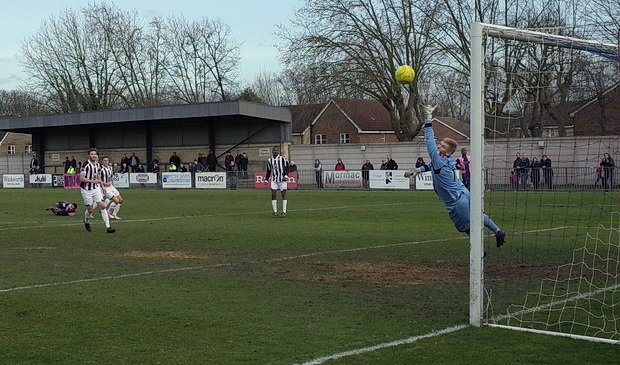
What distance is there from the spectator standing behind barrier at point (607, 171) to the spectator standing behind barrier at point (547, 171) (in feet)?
24.4

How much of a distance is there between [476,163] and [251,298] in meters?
3.44

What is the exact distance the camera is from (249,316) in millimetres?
8617

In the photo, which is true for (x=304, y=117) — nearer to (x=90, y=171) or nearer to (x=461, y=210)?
(x=90, y=171)

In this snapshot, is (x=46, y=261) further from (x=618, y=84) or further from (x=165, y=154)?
(x=165, y=154)

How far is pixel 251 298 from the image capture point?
31.8ft

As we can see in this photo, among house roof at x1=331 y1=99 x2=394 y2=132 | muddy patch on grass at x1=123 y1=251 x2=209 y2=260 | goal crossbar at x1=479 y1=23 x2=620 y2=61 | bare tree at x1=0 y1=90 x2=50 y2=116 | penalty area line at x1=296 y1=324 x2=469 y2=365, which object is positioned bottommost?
penalty area line at x1=296 y1=324 x2=469 y2=365

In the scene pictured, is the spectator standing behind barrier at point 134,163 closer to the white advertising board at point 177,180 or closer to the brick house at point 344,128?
the white advertising board at point 177,180

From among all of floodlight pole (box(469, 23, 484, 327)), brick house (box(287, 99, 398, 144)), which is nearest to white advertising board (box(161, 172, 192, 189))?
brick house (box(287, 99, 398, 144))

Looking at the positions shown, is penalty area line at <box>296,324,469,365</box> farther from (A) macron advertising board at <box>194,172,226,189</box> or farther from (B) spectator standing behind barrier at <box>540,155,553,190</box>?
(A) macron advertising board at <box>194,172,226,189</box>

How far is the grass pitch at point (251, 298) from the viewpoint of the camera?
277 inches

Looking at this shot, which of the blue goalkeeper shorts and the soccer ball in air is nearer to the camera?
the soccer ball in air

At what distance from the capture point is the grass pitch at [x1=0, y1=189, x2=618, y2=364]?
23.1ft

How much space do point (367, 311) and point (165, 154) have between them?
2025 inches

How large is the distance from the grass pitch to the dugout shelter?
1333 inches
